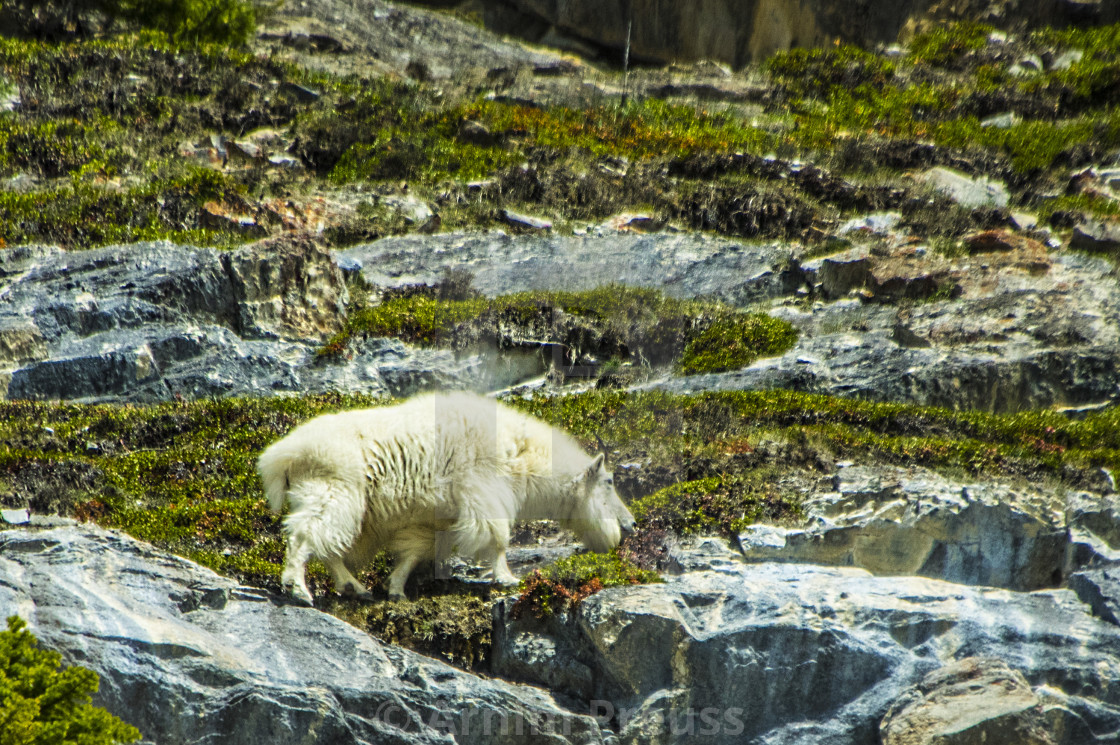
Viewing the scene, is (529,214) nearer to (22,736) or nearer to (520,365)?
(520,365)

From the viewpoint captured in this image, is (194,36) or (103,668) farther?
(194,36)

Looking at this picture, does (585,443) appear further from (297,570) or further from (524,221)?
(524,221)

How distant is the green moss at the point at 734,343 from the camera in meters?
13.4

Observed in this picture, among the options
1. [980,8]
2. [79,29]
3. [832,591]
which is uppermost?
[980,8]

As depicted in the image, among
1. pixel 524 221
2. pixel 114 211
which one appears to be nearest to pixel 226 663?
pixel 524 221

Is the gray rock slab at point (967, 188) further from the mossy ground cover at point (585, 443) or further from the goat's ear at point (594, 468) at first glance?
the goat's ear at point (594, 468)

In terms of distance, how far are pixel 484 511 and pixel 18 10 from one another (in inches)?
918

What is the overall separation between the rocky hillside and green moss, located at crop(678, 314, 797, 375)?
0.24ft

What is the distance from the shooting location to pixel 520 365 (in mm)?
13016

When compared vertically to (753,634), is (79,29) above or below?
above

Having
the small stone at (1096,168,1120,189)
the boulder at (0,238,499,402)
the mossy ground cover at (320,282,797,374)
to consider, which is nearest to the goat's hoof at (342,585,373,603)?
the boulder at (0,238,499,402)

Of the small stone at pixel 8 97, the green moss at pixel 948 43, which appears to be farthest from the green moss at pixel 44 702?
the green moss at pixel 948 43

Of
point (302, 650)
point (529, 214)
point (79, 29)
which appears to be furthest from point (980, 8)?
point (302, 650)

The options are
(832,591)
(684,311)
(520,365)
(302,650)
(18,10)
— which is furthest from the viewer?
(18,10)
